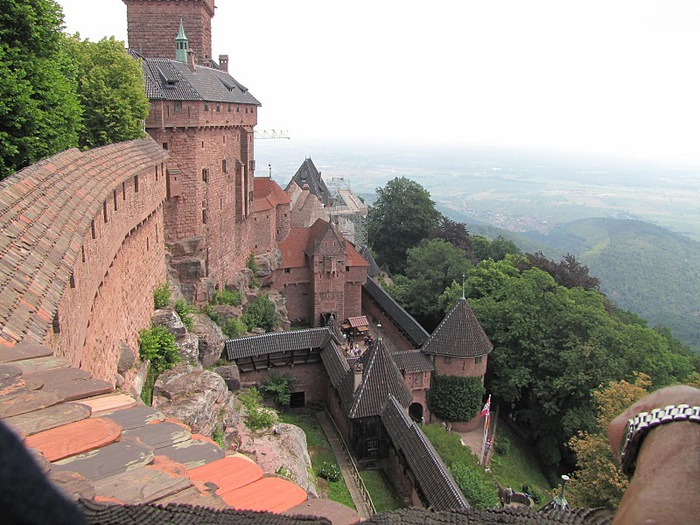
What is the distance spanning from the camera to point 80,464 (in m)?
3.27

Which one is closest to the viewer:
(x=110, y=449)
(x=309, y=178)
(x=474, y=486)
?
(x=110, y=449)

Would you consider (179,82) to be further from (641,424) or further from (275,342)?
(641,424)

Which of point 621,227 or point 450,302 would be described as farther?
point 621,227

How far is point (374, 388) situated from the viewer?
20578mm

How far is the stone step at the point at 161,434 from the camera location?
13.4ft

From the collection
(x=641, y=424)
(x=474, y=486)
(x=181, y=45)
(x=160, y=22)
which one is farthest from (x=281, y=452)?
(x=160, y=22)

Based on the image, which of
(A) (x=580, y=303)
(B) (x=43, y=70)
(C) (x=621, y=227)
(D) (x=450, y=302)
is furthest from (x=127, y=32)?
(C) (x=621, y=227)

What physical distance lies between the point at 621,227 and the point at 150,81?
130m

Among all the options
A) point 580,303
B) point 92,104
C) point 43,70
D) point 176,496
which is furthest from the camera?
point 580,303

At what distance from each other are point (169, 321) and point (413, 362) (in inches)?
506

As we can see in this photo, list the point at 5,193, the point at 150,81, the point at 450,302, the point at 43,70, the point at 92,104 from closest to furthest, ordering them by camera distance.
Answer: the point at 5,193
the point at 43,70
the point at 92,104
the point at 150,81
the point at 450,302

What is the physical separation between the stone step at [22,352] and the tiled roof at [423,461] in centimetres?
1199

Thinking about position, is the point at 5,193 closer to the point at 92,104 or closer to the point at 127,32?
the point at 92,104

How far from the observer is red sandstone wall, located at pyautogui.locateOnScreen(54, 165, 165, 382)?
271 inches
